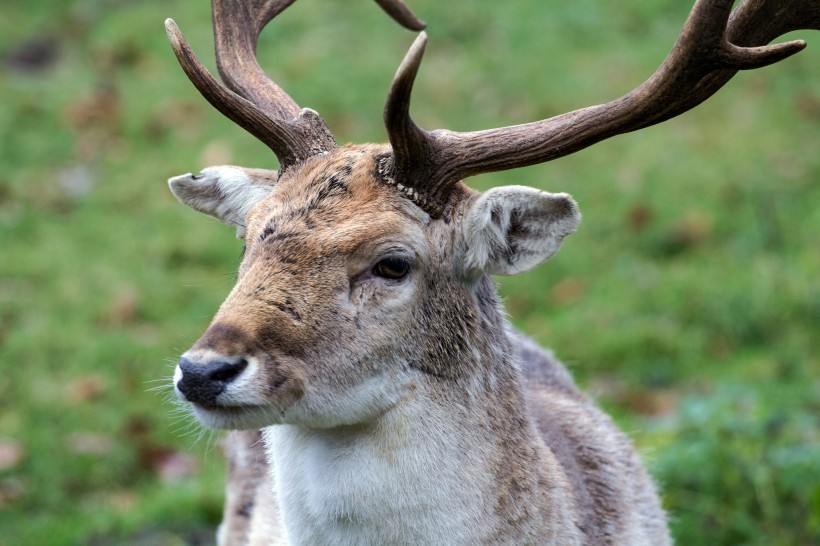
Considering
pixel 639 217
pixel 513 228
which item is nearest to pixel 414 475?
pixel 513 228

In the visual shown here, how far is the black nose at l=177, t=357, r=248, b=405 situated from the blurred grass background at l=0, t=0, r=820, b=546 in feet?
5.39

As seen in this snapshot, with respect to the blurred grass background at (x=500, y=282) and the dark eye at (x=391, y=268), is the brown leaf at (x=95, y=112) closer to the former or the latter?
the blurred grass background at (x=500, y=282)

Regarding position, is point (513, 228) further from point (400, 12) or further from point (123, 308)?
point (123, 308)

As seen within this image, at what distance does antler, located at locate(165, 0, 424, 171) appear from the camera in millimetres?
3729

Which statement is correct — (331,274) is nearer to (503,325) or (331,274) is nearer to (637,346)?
(503,325)

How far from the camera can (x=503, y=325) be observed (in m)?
3.79

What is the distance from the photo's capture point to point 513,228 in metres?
3.58

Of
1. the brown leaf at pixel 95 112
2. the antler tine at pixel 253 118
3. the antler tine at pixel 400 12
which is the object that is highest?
the brown leaf at pixel 95 112

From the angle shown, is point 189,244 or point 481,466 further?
point 189,244

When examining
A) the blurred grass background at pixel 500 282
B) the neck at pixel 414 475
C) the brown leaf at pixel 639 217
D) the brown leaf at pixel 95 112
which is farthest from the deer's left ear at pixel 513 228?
the brown leaf at pixel 95 112

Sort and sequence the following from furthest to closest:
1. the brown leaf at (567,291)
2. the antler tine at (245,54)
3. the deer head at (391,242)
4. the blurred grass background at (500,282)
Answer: the brown leaf at (567,291) < the blurred grass background at (500,282) < the antler tine at (245,54) < the deer head at (391,242)

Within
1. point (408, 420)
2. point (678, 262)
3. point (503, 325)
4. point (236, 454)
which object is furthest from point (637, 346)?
point (408, 420)

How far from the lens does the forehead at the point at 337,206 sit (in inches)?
134

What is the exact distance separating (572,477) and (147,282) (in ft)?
16.8
